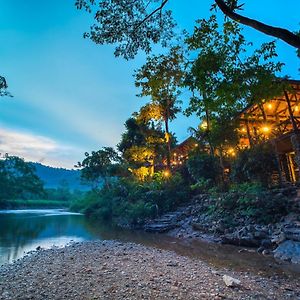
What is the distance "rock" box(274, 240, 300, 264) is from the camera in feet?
24.6

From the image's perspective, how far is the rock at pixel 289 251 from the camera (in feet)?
24.6

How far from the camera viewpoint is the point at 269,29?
484 cm

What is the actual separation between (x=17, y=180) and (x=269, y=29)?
234 ft

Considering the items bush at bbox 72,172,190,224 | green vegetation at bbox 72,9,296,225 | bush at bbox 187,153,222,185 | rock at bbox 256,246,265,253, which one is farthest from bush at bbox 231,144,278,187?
bush at bbox 72,172,190,224

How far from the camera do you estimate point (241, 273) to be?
636 centimetres

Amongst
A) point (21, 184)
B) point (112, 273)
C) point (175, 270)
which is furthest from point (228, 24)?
point (21, 184)

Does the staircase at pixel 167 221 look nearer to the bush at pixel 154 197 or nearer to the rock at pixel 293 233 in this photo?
the bush at pixel 154 197

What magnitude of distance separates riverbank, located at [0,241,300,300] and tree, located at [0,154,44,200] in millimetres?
60382

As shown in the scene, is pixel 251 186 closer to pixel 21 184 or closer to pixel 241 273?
pixel 241 273

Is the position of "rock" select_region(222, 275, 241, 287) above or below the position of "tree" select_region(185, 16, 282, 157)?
below

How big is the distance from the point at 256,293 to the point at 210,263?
3.05 metres

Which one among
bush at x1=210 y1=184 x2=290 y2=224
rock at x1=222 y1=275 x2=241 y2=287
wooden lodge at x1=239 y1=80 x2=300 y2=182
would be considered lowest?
rock at x1=222 y1=275 x2=241 y2=287

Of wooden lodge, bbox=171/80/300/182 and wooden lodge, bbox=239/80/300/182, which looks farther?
wooden lodge, bbox=239/80/300/182

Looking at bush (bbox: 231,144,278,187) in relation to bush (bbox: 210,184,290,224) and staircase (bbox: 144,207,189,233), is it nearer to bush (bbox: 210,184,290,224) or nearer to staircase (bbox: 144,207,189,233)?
bush (bbox: 210,184,290,224)
